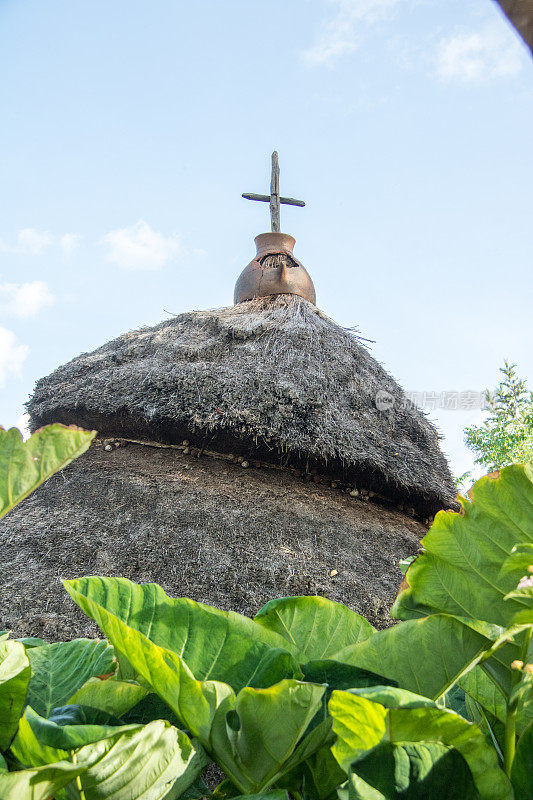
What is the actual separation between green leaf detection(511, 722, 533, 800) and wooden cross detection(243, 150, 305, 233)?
5.69 m

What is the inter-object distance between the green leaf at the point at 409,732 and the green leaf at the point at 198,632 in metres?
0.08

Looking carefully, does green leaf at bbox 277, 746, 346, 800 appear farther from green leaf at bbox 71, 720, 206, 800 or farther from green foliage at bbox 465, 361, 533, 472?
green foliage at bbox 465, 361, 533, 472

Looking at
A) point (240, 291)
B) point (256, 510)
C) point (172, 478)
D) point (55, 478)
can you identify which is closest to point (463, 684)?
point (256, 510)

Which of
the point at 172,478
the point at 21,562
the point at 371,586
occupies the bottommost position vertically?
the point at 371,586

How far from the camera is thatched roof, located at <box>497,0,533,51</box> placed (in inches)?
12.8

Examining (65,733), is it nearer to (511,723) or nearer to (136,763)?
(136,763)

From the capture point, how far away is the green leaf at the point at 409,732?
26 cm

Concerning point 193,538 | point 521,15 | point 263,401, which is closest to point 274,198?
point 263,401

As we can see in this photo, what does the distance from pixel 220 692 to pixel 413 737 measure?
0.10 m

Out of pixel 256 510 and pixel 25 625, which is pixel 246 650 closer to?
pixel 25 625

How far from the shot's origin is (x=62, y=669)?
447mm

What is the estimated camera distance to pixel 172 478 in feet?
10.1

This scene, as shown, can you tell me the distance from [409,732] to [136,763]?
0.46ft

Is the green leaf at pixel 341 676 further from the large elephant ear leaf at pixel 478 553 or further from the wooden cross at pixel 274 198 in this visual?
the wooden cross at pixel 274 198
